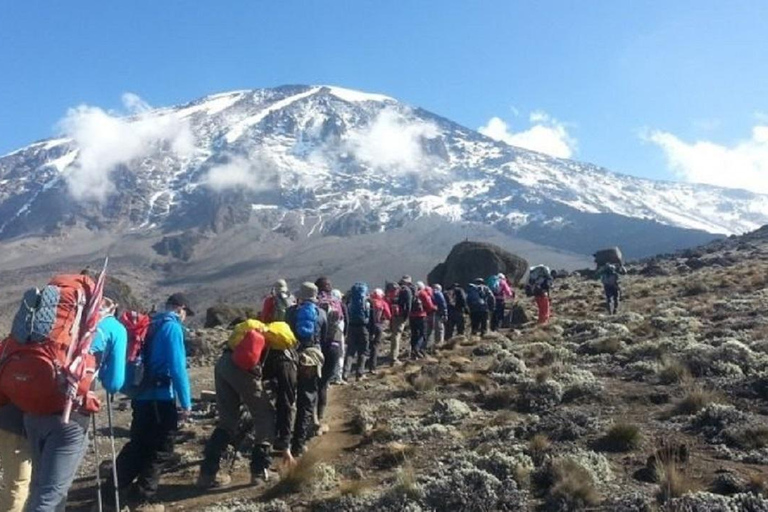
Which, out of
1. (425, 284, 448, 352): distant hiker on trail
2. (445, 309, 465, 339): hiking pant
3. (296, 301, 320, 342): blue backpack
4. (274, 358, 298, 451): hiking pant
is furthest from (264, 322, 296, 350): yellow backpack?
(445, 309, 465, 339): hiking pant

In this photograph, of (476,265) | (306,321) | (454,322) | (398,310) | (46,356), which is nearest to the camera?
(46,356)

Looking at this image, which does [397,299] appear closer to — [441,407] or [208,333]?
[441,407]

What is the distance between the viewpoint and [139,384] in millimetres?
6707

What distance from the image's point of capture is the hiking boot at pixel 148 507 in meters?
6.76

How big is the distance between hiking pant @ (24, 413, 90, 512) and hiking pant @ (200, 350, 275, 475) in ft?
8.31

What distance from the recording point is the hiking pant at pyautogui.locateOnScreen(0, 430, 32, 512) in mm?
5469

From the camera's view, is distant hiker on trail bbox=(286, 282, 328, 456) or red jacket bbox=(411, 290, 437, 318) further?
red jacket bbox=(411, 290, 437, 318)

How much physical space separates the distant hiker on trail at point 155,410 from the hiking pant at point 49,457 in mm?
1530

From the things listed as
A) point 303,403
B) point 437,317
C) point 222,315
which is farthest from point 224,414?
point 222,315

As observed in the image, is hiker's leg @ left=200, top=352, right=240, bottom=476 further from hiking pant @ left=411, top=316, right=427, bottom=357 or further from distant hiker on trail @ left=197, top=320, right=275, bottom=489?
hiking pant @ left=411, top=316, right=427, bottom=357

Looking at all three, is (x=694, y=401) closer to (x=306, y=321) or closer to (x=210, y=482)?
(x=306, y=321)

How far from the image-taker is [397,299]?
17.1 meters

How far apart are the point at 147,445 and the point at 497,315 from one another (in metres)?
17.5

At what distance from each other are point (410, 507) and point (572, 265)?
190 m
